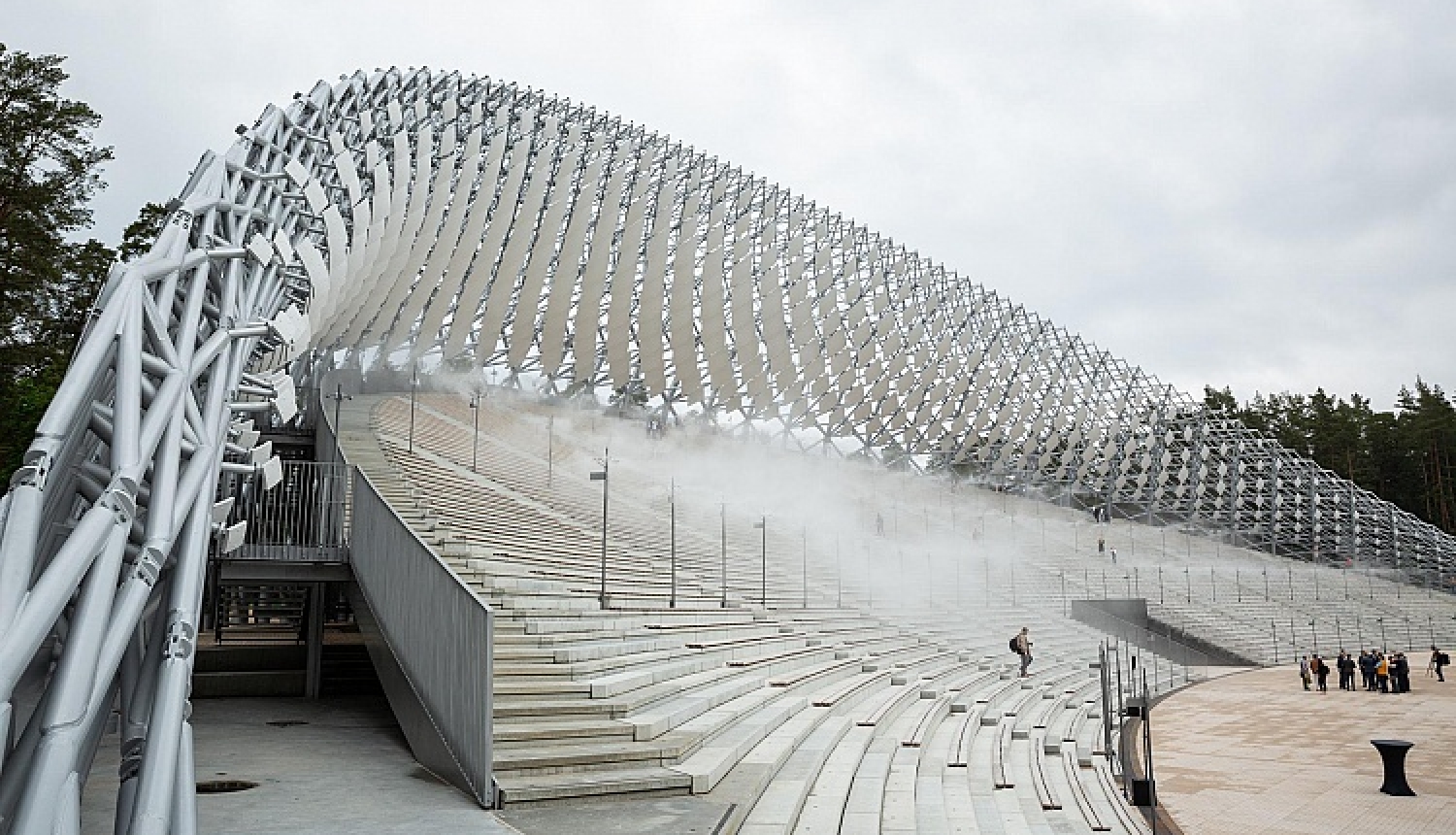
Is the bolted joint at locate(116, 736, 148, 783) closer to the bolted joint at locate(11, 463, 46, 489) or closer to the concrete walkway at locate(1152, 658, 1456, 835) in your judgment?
the bolted joint at locate(11, 463, 46, 489)

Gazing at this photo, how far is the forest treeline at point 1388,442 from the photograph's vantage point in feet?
235

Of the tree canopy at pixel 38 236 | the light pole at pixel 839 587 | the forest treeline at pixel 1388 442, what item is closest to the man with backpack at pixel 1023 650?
the light pole at pixel 839 587

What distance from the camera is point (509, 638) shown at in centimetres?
918

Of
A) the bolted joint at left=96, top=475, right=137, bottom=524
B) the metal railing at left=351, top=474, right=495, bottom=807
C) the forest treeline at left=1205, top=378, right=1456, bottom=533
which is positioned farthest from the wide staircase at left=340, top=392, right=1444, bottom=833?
the forest treeline at left=1205, top=378, right=1456, bottom=533

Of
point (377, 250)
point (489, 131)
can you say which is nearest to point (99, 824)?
point (377, 250)

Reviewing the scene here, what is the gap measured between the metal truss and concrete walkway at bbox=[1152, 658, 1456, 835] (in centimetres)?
925

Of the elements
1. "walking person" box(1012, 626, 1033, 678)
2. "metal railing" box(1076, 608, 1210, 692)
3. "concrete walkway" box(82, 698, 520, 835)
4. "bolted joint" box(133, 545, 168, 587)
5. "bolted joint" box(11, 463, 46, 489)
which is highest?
"bolted joint" box(11, 463, 46, 489)

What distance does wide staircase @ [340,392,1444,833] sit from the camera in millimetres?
7621

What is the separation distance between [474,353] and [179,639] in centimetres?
3638

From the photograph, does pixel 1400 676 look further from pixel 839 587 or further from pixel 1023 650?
pixel 839 587

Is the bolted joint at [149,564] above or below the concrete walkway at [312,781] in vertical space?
above

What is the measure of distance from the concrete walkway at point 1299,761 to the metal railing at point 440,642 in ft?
22.7

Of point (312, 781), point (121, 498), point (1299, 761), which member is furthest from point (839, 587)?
point (121, 498)

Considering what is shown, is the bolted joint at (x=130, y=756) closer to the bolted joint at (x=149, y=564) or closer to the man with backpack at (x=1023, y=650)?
the bolted joint at (x=149, y=564)
